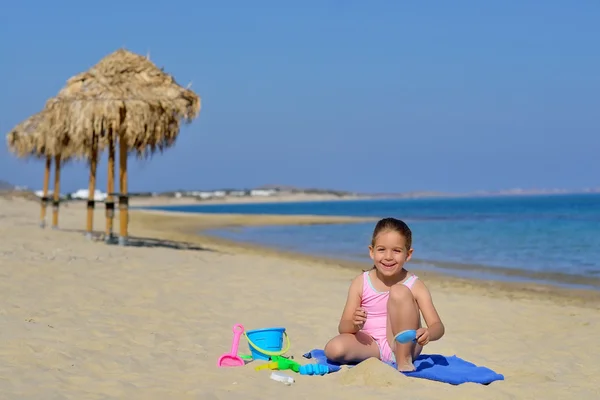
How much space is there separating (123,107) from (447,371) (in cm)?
1004

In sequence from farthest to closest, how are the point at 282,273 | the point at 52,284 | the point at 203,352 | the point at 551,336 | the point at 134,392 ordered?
the point at 282,273, the point at 52,284, the point at 551,336, the point at 203,352, the point at 134,392

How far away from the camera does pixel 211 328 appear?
6609 mm

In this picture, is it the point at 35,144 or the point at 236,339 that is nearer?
the point at 236,339

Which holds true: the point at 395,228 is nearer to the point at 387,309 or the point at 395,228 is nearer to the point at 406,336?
the point at 387,309

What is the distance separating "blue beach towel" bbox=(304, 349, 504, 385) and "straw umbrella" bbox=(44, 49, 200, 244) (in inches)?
363

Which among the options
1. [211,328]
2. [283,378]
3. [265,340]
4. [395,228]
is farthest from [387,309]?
[211,328]

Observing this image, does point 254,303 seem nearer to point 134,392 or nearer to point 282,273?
point 282,273

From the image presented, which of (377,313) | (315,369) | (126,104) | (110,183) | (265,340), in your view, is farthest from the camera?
(110,183)

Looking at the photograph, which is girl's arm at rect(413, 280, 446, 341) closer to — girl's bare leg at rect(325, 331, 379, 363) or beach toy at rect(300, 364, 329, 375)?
girl's bare leg at rect(325, 331, 379, 363)

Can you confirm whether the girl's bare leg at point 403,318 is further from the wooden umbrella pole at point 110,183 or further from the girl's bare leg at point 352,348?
the wooden umbrella pole at point 110,183

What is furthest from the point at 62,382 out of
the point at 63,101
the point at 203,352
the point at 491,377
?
the point at 63,101

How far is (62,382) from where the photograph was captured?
14.0 feet

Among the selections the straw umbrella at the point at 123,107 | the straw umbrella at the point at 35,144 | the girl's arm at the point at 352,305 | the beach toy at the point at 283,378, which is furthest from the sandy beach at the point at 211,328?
the straw umbrella at the point at 35,144

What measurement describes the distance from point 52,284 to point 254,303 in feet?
7.39
